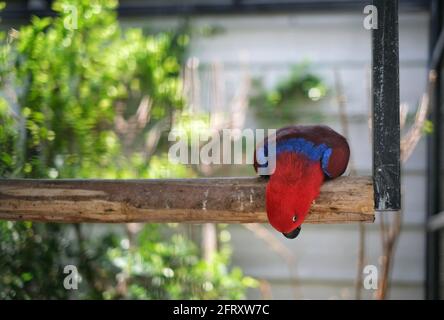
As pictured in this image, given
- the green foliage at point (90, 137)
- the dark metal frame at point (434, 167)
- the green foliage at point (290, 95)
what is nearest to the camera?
the green foliage at point (90, 137)

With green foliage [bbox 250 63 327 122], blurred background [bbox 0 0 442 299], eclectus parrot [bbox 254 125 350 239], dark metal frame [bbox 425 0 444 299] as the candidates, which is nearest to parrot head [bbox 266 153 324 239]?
eclectus parrot [bbox 254 125 350 239]

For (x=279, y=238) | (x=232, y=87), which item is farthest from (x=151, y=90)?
(x=279, y=238)

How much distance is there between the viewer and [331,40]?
11.1 ft

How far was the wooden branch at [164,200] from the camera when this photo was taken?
59.4 inches

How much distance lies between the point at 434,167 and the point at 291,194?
188 cm

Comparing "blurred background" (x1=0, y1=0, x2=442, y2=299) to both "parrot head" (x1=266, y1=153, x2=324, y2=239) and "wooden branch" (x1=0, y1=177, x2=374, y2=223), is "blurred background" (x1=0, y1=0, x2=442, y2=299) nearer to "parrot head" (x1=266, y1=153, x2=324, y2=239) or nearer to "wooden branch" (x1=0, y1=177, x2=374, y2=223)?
"wooden branch" (x1=0, y1=177, x2=374, y2=223)

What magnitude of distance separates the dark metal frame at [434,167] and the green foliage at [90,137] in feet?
3.21

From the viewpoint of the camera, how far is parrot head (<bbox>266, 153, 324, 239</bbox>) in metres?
1.42

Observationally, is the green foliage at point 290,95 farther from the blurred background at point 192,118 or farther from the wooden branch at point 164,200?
the wooden branch at point 164,200

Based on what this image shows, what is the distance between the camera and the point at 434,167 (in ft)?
10.0

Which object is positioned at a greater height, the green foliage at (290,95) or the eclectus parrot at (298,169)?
the green foliage at (290,95)

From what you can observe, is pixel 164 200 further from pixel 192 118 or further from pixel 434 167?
pixel 434 167

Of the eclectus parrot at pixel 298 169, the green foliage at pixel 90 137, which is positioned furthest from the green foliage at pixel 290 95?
the eclectus parrot at pixel 298 169

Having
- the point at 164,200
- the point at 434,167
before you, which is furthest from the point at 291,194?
the point at 434,167
